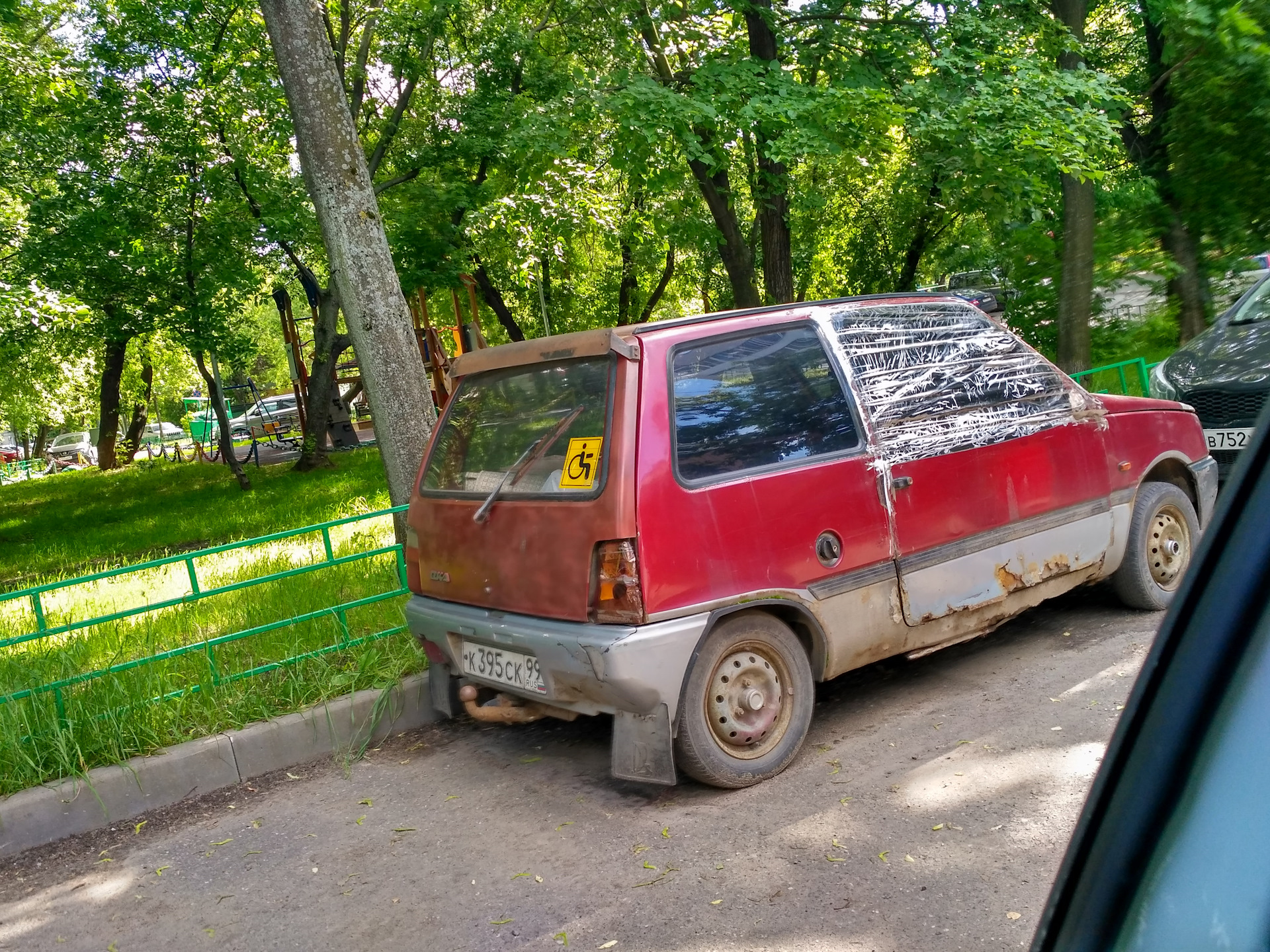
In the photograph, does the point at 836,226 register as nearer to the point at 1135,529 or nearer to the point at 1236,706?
the point at 1135,529

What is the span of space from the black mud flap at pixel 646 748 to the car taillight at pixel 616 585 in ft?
1.20

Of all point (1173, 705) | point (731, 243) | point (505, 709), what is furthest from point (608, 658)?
point (731, 243)

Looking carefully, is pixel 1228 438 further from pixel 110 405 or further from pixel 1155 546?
pixel 110 405

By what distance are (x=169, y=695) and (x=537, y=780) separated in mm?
1871

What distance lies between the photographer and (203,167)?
14.7 m

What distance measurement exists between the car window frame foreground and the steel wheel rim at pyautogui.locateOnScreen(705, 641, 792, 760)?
3.03 metres

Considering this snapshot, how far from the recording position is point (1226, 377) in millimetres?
6879

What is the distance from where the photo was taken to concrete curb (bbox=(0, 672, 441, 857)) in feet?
14.0

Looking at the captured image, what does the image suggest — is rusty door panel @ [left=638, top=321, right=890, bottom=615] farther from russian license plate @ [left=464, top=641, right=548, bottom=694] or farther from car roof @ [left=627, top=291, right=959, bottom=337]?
russian license plate @ [left=464, top=641, right=548, bottom=694]

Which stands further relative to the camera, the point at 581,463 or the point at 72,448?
the point at 72,448

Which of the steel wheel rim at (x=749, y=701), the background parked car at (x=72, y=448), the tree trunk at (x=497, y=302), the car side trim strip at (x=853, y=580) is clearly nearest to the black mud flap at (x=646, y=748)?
the steel wheel rim at (x=749, y=701)

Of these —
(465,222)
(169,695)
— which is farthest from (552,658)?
(465,222)

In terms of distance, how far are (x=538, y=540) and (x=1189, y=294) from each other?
33.5 feet

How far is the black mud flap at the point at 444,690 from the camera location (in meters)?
4.93
